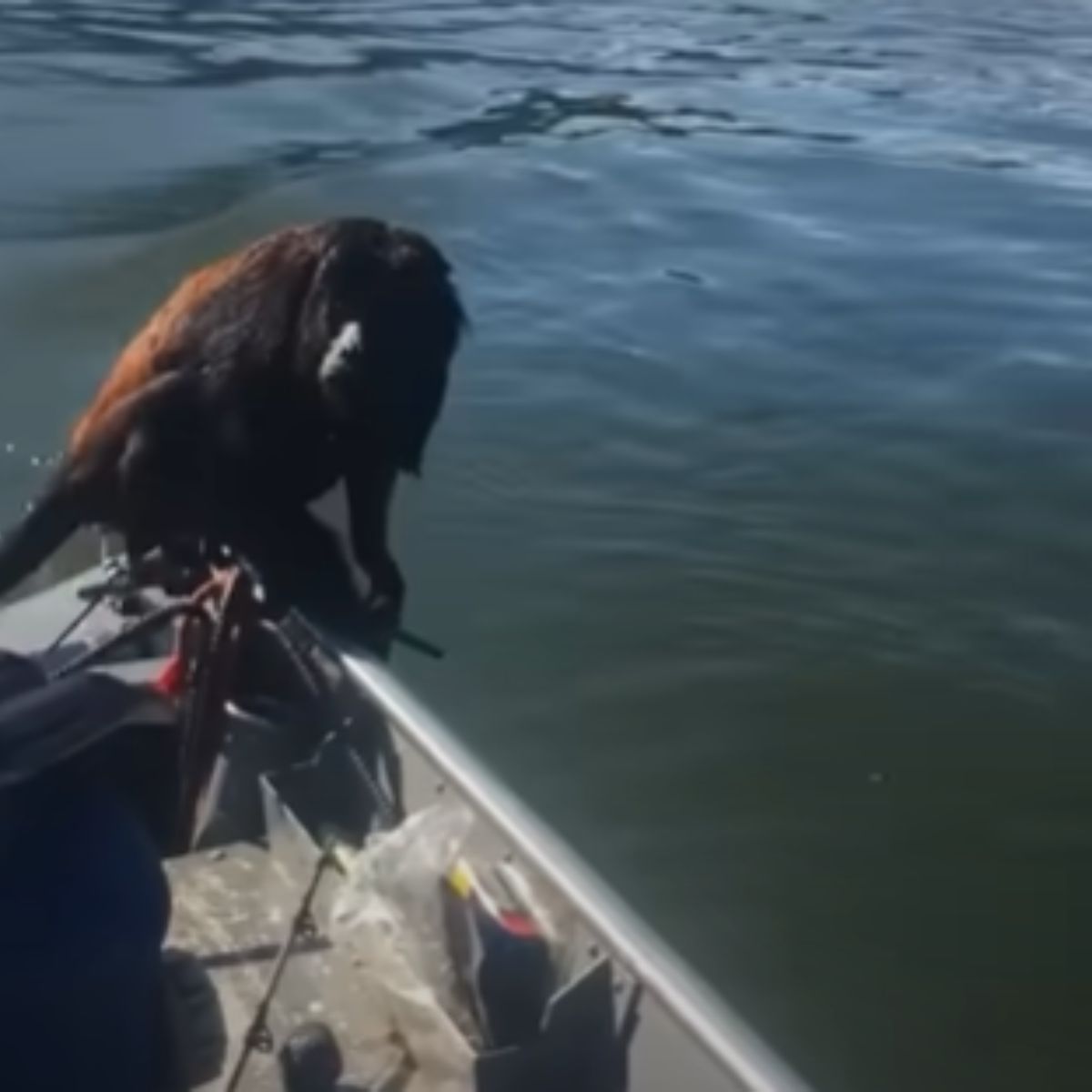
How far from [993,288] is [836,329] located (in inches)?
49.9

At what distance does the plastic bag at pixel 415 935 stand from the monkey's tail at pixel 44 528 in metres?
1.18

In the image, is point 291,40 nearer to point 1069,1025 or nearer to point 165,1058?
point 1069,1025

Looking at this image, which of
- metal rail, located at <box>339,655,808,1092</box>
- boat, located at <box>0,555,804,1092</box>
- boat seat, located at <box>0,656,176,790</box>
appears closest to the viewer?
metal rail, located at <box>339,655,808,1092</box>

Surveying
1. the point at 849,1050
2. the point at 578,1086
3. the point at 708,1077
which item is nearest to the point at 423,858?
the point at 578,1086

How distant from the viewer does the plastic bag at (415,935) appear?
150 inches

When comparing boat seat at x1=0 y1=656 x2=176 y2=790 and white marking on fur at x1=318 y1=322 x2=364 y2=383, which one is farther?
white marking on fur at x1=318 y1=322 x2=364 y2=383

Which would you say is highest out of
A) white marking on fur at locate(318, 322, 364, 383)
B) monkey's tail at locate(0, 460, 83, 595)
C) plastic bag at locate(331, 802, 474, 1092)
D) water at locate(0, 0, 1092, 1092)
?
white marking on fur at locate(318, 322, 364, 383)

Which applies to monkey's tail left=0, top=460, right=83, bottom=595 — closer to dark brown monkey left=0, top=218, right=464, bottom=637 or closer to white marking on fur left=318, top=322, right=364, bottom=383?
dark brown monkey left=0, top=218, right=464, bottom=637

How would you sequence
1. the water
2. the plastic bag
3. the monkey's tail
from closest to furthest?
the plastic bag → the monkey's tail → the water

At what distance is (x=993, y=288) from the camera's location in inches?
482

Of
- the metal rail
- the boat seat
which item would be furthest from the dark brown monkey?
the boat seat

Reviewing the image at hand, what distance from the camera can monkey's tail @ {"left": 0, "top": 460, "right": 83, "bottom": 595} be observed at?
497cm

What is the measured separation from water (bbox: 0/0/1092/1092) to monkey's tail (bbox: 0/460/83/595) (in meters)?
2.04

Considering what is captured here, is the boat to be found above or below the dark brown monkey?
below
